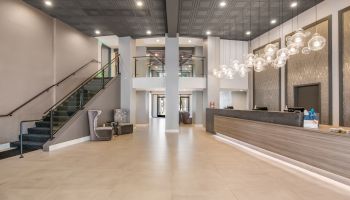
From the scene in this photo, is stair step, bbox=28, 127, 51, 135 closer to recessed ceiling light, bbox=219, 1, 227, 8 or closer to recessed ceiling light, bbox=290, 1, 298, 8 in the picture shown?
recessed ceiling light, bbox=219, 1, 227, 8

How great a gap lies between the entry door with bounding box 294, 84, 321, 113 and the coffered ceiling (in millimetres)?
3203

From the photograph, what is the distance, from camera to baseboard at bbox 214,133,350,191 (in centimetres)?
388

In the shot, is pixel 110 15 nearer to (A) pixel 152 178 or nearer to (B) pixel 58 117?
(B) pixel 58 117

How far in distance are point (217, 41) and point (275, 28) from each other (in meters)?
3.08

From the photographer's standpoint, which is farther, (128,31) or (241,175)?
(128,31)

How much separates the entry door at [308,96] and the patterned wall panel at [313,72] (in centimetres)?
17

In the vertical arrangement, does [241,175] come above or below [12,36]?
below

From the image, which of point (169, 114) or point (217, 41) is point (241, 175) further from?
point (217, 41)

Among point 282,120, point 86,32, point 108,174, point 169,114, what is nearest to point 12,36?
point 86,32

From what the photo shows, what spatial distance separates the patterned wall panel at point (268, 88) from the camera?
1086 centimetres

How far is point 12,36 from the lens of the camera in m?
7.26

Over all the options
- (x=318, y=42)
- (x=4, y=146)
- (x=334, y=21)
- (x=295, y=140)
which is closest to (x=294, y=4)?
(x=334, y=21)

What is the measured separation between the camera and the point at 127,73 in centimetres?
1191

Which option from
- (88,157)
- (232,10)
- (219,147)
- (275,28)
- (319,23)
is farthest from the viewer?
(275,28)
